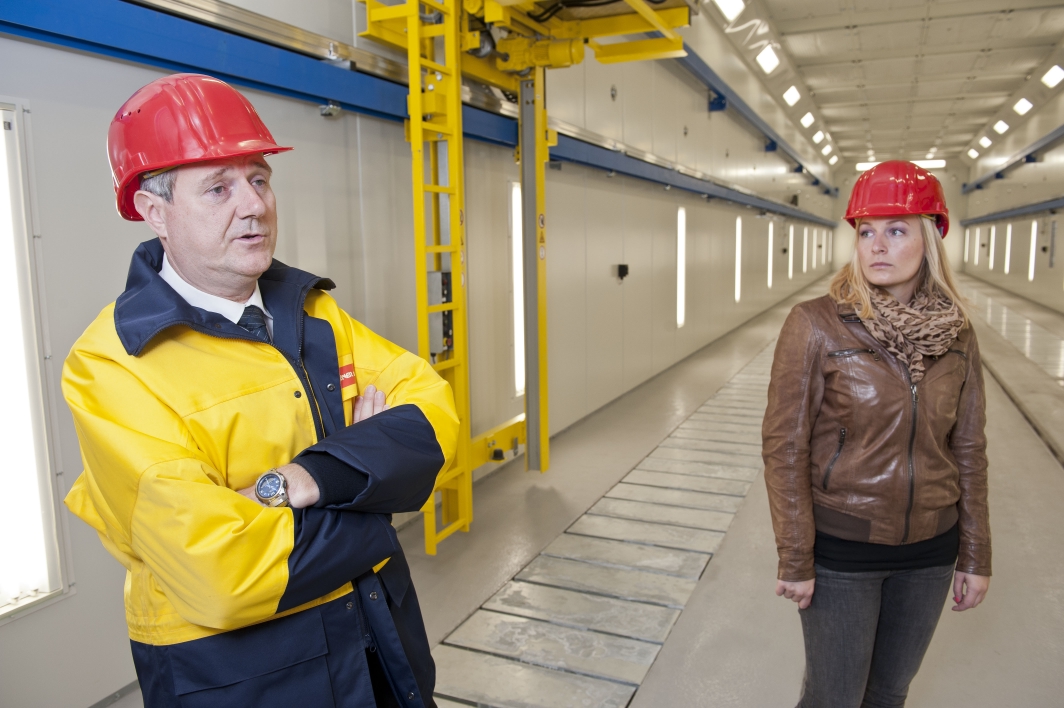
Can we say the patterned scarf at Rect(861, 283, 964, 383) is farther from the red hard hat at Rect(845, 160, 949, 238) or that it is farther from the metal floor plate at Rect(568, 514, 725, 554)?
the metal floor plate at Rect(568, 514, 725, 554)

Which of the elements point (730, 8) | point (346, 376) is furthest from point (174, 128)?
point (730, 8)

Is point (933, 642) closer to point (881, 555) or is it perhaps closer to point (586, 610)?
point (586, 610)

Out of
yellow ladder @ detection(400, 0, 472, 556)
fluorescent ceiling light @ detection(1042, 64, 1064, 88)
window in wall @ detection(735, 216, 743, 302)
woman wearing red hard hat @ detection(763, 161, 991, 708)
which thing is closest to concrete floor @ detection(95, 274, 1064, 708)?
yellow ladder @ detection(400, 0, 472, 556)

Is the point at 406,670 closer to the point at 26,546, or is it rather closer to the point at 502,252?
the point at 26,546

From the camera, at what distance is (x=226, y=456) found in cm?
143

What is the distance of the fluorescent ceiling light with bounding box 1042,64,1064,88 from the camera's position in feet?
45.4

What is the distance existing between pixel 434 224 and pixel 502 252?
153 centimetres

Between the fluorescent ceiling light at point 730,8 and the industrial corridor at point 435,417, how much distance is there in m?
2.44

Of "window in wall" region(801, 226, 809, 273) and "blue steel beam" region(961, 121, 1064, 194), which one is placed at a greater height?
"blue steel beam" region(961, 121, 1064, 194)

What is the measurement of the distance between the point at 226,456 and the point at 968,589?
2.00m

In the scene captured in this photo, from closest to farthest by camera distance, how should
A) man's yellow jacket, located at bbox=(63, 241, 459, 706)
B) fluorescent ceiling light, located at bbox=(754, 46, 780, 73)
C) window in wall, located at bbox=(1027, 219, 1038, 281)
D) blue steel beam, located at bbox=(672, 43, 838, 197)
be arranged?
man's yellow jacket, located at bbox=(63, 241, 459, 706) < blue steel beam, located at bbox=(672, 43, 838, 197) < fluorescent ceiling light, located at bbox=(754, 46, 780, 73) < window in wall, located at bbox=(1027, 219, 1038, 281)

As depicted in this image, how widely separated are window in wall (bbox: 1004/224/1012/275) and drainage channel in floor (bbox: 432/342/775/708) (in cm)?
1898

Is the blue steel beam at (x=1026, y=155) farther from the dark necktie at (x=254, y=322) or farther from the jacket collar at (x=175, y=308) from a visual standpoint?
the dark necktie at (x=254, y=322)

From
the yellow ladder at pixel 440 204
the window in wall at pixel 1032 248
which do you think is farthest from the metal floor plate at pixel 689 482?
the window in wall at pixel 1032 248
